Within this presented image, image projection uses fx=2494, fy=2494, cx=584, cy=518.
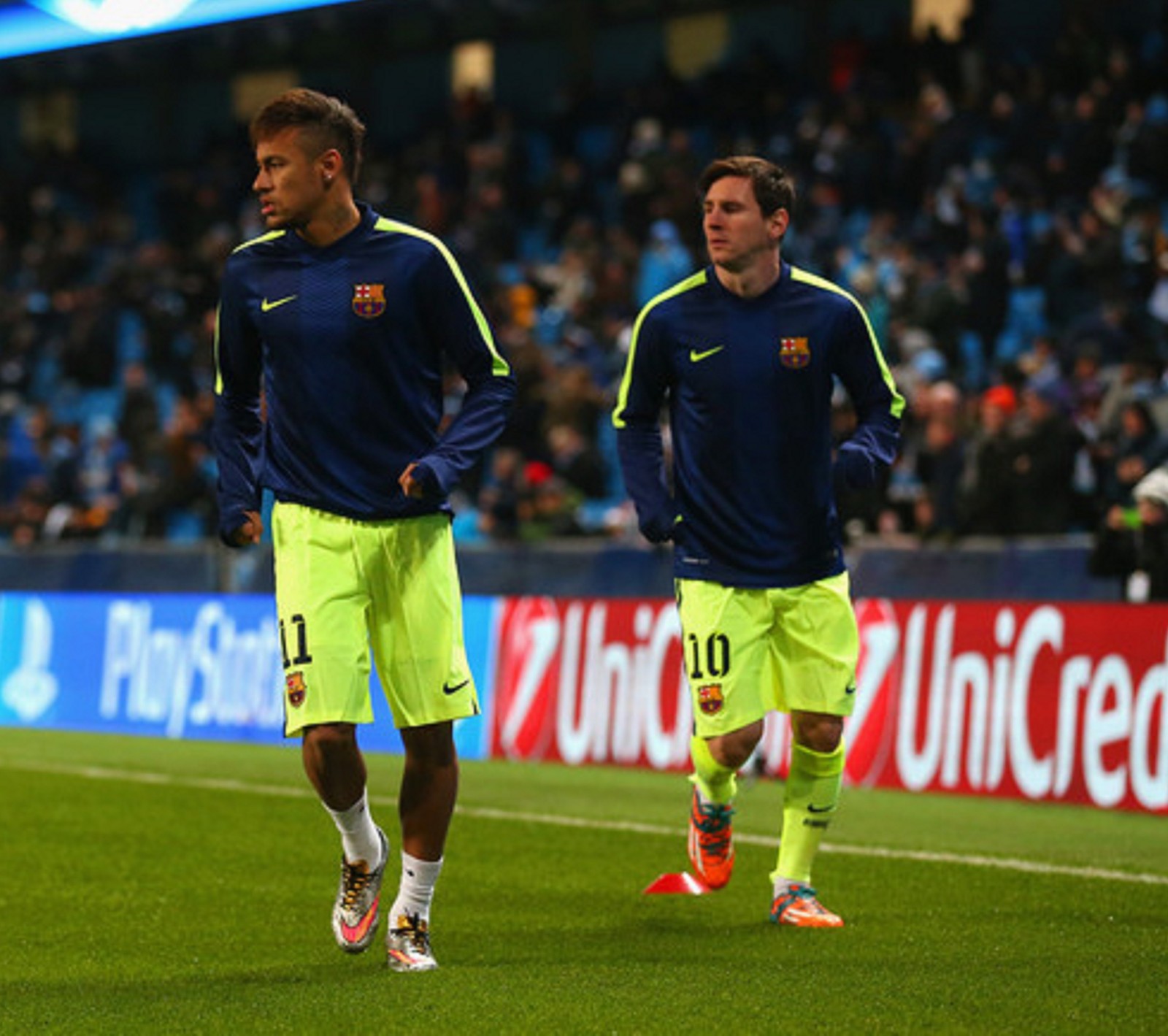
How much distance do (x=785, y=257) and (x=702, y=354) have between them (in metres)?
14.4

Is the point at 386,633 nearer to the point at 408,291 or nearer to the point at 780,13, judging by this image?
the point at 408,291

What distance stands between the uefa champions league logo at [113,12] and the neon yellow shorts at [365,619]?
22813mm

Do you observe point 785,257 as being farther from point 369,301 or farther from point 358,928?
point 358,928

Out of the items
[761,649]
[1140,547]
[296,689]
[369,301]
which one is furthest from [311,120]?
[1140,547]

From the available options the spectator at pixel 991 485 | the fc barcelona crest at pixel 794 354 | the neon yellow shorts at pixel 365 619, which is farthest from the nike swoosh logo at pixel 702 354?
the spectator at pixel 991 485

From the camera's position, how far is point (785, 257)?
22.2 meters

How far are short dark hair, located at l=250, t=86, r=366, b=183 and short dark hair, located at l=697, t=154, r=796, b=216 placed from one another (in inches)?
59.8

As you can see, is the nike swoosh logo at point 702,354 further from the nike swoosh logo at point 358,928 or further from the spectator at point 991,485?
the spectator at point 991,485

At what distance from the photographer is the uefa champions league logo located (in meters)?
28.8

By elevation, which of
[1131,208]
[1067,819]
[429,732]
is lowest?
[1067,819]

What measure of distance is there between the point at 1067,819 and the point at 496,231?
16792 mm

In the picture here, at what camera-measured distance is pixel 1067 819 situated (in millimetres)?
11930

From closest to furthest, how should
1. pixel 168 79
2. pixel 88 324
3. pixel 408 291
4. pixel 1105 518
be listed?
pixel 408 291, pixel 1105 518, pixel 88 324, pixel 168 79

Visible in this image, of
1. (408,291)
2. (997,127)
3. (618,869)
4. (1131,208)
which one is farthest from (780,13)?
(408,291)
